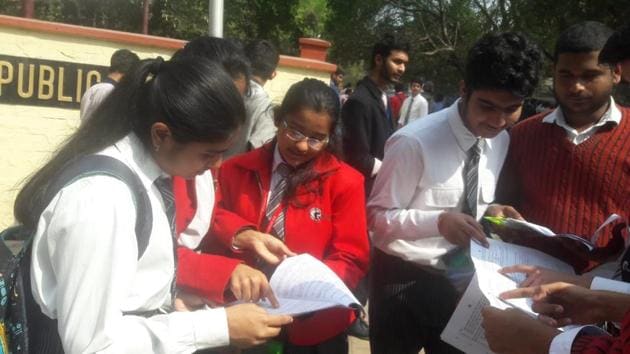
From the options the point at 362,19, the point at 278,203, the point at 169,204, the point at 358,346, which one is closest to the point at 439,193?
the point at 278,203

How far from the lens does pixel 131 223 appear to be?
1422 millimetres

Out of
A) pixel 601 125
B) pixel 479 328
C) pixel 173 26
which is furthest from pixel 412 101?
pixel 173 26

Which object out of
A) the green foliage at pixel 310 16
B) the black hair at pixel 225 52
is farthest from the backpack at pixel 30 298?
the green foliage at pixel 310 16

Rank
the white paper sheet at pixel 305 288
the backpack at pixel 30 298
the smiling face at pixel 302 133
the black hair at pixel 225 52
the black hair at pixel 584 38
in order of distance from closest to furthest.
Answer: the backpack at pixel 30 298
the white paper sheet at pixel 305 288
the smiling face at pixel 302 133
the black hair at pixel 584 38
the black hair at pixel 225 52

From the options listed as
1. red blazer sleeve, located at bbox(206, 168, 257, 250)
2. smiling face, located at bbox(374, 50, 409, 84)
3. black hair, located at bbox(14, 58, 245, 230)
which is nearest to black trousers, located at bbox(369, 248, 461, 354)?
red blazer sleeve, located at bbox(206, 168, 257, 250)

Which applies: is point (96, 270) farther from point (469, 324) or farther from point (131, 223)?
point (469, 324)

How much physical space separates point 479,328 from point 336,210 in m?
0.59

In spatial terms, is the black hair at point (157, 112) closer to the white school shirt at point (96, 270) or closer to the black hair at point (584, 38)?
the white school shirt at point (96, 270)

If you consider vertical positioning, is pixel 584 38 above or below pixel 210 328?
above

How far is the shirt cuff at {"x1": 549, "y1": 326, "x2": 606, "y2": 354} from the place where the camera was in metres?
1.61

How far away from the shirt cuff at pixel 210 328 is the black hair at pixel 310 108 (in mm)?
692

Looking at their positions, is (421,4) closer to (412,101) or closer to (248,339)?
(412,101)

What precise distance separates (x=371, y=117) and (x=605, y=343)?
9.54ft

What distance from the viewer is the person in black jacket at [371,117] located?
420 centimetres
